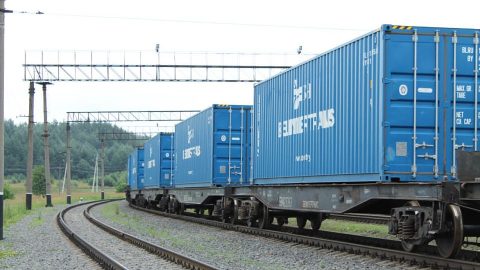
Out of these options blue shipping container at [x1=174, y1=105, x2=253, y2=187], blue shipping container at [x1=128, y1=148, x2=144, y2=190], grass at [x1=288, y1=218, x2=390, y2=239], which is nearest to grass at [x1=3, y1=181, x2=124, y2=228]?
blue shipping container at [x1=128, y1=148, x2=144, y2=190]

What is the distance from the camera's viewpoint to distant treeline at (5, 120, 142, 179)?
142 metres

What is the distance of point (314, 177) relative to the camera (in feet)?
46.2

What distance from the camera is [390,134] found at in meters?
11.0

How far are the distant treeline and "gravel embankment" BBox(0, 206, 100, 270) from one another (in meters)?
117

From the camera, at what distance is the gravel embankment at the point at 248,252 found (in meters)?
11.1

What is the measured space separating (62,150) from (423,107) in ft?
454

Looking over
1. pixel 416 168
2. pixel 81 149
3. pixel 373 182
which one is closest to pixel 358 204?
pixel 373 182

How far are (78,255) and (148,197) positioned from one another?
72.1ft

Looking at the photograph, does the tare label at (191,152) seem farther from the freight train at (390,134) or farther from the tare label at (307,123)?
the tare label at (307,123)

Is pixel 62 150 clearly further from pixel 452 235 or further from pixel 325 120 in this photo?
pixel 452 235

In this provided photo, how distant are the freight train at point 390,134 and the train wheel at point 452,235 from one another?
16mm

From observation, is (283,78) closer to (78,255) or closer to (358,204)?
(358,204)

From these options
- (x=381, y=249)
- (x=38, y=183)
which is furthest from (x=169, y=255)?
(x=38, y=183)

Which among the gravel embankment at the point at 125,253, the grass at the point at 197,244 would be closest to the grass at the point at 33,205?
the grass at the point at 197,244
